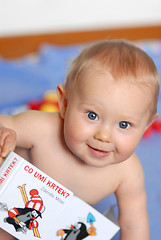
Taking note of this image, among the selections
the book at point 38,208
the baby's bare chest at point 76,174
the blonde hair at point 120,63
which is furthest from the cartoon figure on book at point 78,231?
the blonde hair at point 120,63

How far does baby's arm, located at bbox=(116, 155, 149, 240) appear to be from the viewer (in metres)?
0.74

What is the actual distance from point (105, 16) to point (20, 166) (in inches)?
53.7

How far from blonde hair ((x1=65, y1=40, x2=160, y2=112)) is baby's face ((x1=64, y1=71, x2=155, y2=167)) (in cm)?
1

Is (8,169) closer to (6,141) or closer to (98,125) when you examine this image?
Result: (6,141)

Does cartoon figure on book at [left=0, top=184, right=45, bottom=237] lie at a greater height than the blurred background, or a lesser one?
lesser

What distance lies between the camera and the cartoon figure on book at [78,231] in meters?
0.63

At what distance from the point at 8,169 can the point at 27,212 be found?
3.1 inches

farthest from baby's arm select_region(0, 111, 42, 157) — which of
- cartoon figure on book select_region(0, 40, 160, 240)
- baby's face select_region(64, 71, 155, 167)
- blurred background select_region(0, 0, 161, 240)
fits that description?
blurred background select_region(0, 0, 161, 240)

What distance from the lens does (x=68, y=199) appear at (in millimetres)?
598

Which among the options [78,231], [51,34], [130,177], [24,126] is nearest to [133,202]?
[130,177]

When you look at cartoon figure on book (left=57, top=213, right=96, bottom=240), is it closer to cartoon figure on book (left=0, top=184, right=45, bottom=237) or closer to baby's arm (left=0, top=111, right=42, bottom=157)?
cartoon figure on book (left=0, top=184, right=45, bottom=237)

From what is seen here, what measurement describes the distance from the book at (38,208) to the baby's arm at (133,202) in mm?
116

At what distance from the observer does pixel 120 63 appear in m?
0.60

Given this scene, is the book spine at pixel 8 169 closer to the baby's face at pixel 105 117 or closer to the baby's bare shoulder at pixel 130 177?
the baby's face at pixel 105 117
